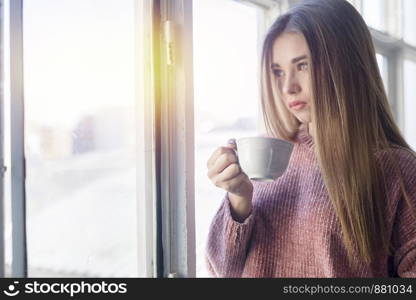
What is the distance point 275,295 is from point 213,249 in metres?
0.14

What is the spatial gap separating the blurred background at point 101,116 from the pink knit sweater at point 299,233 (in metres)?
0.07

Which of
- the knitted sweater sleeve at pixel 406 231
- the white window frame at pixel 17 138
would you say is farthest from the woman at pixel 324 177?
the white window frame at pixel 17 138

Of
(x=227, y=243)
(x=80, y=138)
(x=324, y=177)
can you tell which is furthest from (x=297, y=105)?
(x=80, y=138)

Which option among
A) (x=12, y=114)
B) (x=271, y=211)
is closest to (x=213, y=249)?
(x=271, y=211)

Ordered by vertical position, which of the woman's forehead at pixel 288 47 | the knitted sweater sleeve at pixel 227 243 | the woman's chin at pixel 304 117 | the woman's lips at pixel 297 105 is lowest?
the knitted sweater sleeve at pixel 227 243

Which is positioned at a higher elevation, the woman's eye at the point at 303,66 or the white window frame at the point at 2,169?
the woman's eye at the point at 303,66

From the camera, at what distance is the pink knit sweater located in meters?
0.76

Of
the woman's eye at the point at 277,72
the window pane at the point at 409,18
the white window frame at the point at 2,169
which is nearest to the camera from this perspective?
the white window frame at the point at 2,169

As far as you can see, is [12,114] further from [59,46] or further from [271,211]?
[271,211]

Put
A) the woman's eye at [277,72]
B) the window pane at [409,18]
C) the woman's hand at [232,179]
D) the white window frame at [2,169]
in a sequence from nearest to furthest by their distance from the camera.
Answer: the white window frame at [2,169] < the woman's hand at [232,179] < the woman's eye at [277,72] < the window pane at [409,18]

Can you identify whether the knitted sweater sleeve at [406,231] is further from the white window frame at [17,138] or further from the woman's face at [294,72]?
the white window frame at [17,138]

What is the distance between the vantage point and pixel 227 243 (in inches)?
31.4

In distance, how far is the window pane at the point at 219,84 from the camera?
855 millimetres

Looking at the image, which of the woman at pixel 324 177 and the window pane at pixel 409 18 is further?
the window pane at pixel 409 18
